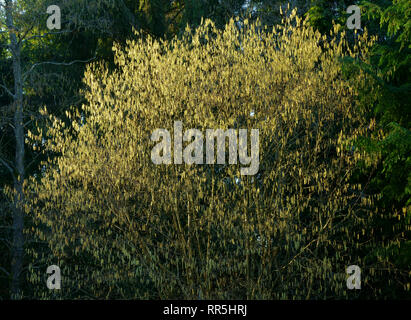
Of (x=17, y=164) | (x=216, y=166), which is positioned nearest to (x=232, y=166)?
(x=216, y=166)

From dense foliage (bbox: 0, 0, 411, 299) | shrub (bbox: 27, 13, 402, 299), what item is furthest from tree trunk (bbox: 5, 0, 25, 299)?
shrub (bbox: 27, 13, 402, 299)

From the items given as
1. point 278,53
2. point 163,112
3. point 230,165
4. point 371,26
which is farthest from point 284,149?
point 371,26

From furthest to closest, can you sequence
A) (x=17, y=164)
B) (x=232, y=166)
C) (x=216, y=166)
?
(x=17, y=164) < (x=216, y=166) < (x=232, y=166)

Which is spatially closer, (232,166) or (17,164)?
(232,166)

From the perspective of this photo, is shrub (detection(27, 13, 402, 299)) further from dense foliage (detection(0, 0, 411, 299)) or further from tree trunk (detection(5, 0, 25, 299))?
tree trunk (detection(5, 0, 25, 299))

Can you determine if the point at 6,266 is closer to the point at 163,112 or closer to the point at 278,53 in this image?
the point at 163,112

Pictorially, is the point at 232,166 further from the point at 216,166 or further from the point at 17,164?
the point at 17,164

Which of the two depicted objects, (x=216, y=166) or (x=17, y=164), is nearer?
(x=216, y=166)

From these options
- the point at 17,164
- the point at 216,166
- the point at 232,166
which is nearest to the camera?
the point at 232,166

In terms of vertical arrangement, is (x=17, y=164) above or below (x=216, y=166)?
above

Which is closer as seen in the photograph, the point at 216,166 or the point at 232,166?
the point at 232,166

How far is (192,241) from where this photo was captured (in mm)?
8656

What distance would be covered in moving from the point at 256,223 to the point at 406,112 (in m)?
2.99

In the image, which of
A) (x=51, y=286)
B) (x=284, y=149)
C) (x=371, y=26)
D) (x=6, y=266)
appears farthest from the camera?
(x=6, y=266)
